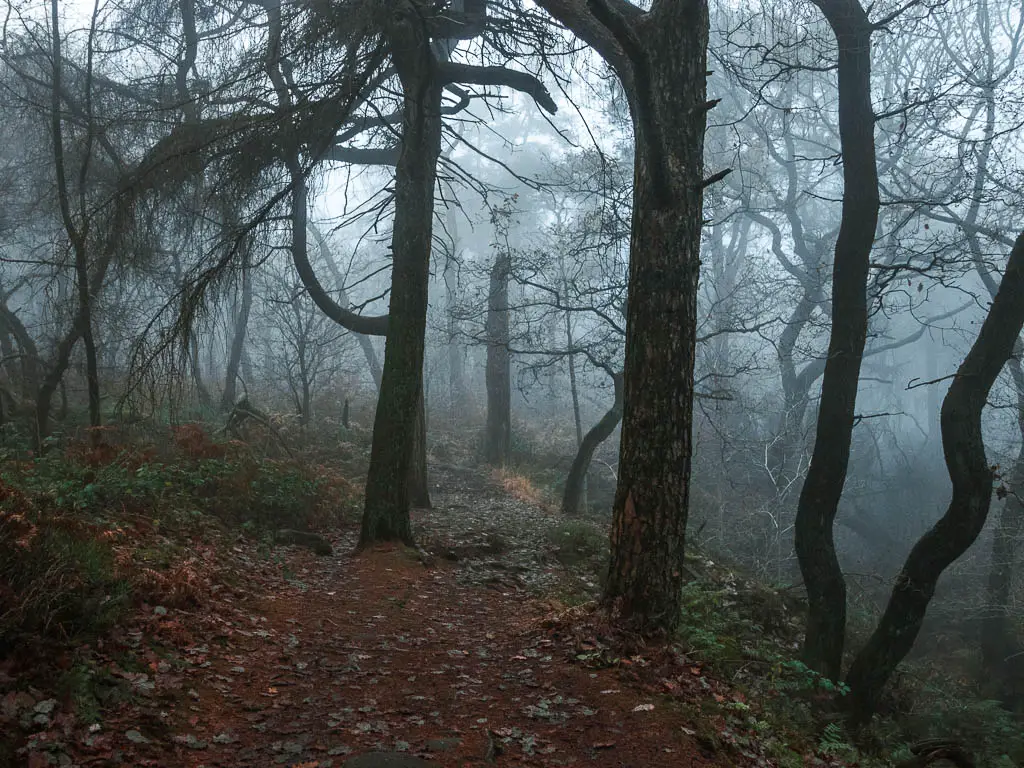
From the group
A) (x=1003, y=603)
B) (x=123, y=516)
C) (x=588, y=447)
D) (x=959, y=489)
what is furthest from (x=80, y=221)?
(x=1003, y=603)

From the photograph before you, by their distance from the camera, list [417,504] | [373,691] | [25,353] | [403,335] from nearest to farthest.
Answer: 1. [373,691]
2. [403,335]
3. [25,353]
4. [417,504]

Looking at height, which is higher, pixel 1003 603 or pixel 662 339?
pixel 662 339

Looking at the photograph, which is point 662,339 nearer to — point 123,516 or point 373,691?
point 373,691

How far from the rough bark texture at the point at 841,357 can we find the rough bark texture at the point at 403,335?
4.64 m

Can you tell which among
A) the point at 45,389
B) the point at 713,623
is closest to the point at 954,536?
the point at 713,623

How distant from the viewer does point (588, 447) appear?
1445cm

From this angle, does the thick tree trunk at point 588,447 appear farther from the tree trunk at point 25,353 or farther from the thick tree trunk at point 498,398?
the tree trunk at point 25,353

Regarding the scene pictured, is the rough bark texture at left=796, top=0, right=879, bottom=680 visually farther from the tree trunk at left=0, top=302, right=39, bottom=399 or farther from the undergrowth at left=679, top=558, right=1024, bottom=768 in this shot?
the tree trunk at left=0, top=302, right=39, bottom=399

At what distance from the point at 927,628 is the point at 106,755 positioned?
16.2m

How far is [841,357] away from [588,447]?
7028mm

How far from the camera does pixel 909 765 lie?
4.77m

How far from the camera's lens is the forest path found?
12.4ft

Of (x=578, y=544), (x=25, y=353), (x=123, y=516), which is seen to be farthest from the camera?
(x=25, y=353)

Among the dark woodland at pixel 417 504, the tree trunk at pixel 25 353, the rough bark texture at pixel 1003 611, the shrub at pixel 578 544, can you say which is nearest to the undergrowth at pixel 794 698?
the dark woodland at pixel 417 504
